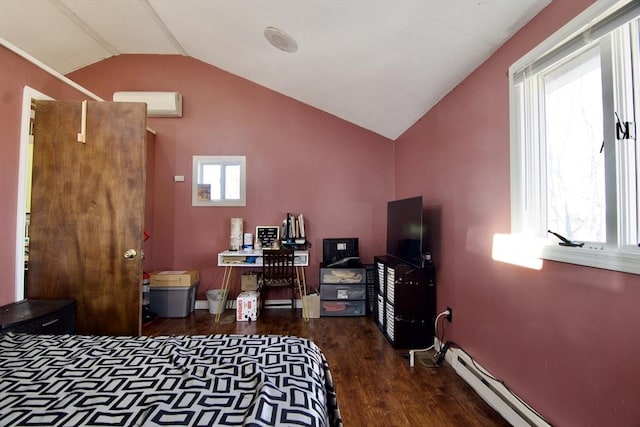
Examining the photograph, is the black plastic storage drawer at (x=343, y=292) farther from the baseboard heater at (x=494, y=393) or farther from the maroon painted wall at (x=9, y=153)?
the maroon painted wall at (x=9, y=153)

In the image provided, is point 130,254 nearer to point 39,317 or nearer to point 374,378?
point 39,317

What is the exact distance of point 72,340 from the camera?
1313mm

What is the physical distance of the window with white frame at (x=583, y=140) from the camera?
1.14 meters

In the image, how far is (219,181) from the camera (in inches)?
151

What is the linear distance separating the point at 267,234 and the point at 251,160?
1065mm

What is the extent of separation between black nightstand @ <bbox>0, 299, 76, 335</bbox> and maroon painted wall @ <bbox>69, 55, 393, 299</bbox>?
74.3 inches

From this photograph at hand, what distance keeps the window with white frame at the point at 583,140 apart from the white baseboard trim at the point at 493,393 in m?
0.89

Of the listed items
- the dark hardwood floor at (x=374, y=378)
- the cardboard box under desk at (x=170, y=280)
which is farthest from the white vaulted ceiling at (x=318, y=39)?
the cardboard box under desk at (x=170, y=280)

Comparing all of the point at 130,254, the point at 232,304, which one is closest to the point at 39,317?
the point at 130,254

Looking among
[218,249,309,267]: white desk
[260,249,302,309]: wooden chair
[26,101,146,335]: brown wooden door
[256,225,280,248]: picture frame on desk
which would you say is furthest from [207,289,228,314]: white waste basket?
[26,101,146,335]: brown wooden door

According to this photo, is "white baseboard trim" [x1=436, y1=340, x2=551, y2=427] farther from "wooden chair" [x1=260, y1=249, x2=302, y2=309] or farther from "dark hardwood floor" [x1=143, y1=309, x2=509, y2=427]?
"wooden chair" [x1=260, y1=249, x2=302, y2=309]

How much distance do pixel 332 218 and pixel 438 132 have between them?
1.80m

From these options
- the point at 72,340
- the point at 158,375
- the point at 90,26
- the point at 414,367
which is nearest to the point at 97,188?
the point at 72,340

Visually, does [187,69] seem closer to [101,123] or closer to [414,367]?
[101,123]
